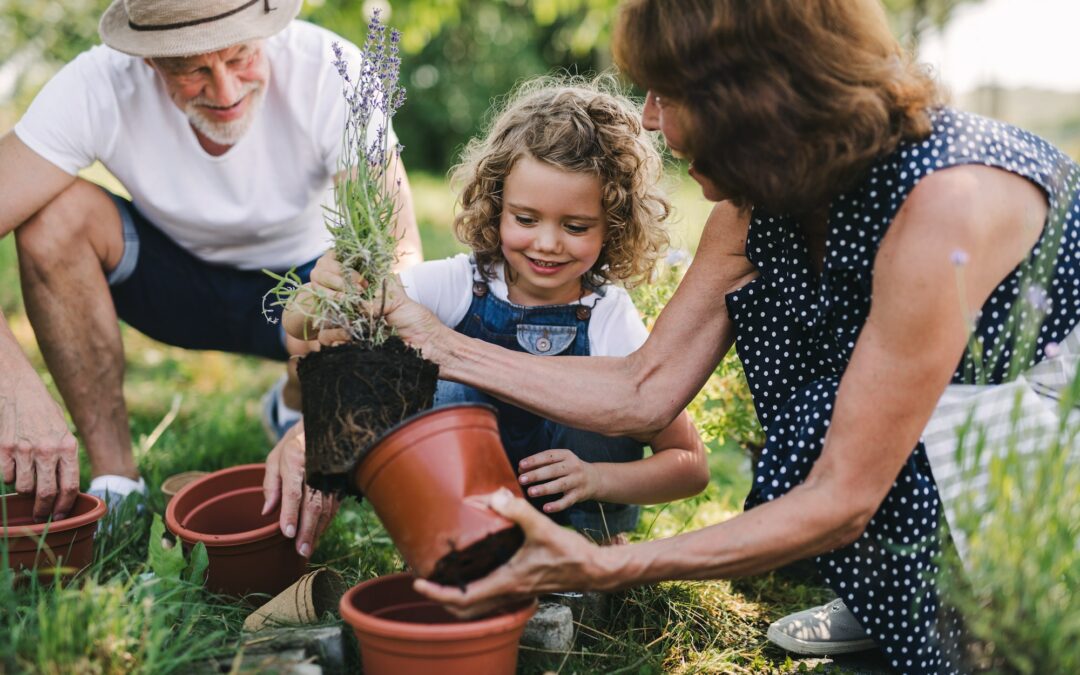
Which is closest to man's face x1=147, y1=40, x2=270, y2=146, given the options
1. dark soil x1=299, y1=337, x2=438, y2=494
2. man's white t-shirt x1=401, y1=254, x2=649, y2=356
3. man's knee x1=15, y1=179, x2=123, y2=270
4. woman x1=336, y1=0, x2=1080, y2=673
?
man's knee x1=15, y1=179, x2=123, y2=270

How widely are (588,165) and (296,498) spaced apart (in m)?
1.17

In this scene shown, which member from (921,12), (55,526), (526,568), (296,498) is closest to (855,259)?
(526,568)

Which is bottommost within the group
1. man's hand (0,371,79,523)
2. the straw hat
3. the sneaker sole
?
the sneaker sole

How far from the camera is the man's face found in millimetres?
2861

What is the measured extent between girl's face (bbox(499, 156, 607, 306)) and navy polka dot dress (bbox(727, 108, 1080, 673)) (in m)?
0.58

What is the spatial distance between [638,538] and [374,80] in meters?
1.57

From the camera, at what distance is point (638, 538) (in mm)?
2855

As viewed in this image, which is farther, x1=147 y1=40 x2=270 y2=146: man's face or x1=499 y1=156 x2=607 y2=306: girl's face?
x1=147 y1=40 x2=270 y2=146: man's face

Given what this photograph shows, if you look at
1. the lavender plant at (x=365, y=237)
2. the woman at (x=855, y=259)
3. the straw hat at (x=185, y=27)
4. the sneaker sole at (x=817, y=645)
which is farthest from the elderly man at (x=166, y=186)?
the sneaker sole at (x=817, y=645)

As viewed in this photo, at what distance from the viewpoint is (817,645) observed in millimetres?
2240

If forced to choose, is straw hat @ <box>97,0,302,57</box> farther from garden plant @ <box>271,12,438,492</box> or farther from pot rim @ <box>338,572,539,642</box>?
pot rim @ <box>338,572,539,642</box>

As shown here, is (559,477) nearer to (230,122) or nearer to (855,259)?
(855,259)

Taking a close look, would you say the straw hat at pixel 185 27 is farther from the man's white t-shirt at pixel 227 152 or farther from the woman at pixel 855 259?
the woman at pixel 855 259

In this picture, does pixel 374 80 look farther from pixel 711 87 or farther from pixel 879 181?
pixel 879 181
